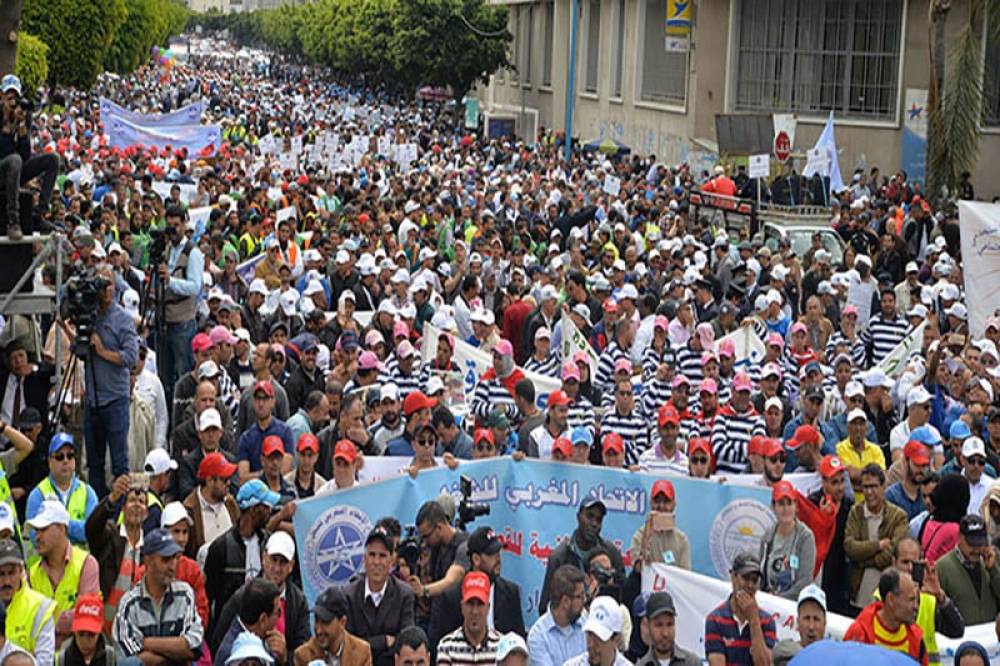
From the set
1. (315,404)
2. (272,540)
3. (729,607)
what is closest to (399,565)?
(272,540)

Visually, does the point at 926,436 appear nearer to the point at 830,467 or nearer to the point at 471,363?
the point at 830,467

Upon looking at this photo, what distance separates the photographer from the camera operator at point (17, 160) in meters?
12.0

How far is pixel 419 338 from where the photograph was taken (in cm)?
1469

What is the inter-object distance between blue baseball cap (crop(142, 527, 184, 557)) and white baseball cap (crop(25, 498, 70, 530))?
1.91ft

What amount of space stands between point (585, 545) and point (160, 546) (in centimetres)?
233

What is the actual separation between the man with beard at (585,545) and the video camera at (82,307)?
13.4ft

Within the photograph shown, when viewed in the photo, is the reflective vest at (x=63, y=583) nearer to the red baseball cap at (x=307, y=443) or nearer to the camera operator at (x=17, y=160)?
the red baseball cap at (x=307, y=443)

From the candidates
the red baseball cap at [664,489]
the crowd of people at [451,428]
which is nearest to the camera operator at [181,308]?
the crowd of people at [451,428]

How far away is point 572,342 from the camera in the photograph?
48.3 ft

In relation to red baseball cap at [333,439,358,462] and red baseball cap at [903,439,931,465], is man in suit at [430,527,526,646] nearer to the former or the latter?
red baseball cap at [333,439,358,462]

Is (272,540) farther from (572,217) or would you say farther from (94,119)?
(94,119)

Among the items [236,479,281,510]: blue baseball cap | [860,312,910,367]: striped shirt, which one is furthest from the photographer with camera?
[860,312,910,367]: striped shirt

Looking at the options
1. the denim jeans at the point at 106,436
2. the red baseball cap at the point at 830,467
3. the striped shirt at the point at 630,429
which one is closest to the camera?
the red baseball cap at the point at 830,467

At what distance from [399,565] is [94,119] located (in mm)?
39141
